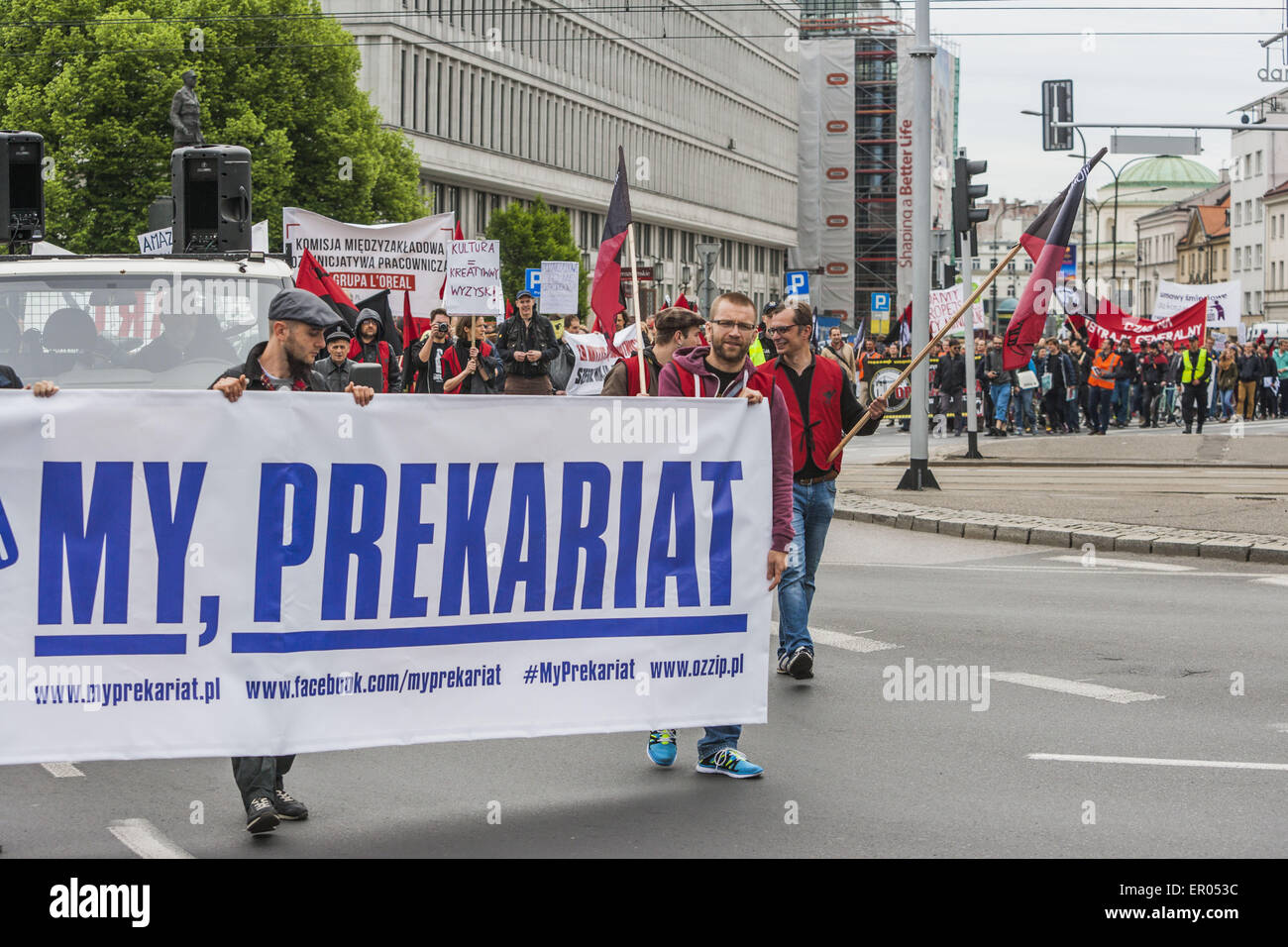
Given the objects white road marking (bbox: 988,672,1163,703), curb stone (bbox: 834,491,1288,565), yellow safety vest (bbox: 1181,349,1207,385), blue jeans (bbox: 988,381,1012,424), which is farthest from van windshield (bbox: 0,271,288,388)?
yellow safety vest (bbox: 1181,349,1207,385)

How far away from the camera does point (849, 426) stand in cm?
962

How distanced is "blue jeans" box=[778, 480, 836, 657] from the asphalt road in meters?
0.26

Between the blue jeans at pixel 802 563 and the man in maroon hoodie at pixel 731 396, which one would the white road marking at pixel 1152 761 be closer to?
the man in maroon hoodie at pixel 731 396

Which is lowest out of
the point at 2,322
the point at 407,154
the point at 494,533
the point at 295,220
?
the point at 494,533

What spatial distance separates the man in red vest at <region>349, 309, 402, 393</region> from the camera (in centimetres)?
1475

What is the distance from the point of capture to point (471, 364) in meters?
18.5

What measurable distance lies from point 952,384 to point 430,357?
698 inches

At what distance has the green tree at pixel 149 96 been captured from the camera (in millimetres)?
45031

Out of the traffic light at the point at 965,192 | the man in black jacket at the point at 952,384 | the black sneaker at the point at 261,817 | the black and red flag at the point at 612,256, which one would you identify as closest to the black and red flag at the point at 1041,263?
the black and red flag at the point at 612,256

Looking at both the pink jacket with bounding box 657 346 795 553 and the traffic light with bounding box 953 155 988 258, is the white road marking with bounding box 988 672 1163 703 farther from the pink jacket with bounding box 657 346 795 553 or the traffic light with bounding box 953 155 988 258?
the traffic light with bounding box 953 155 988 258
